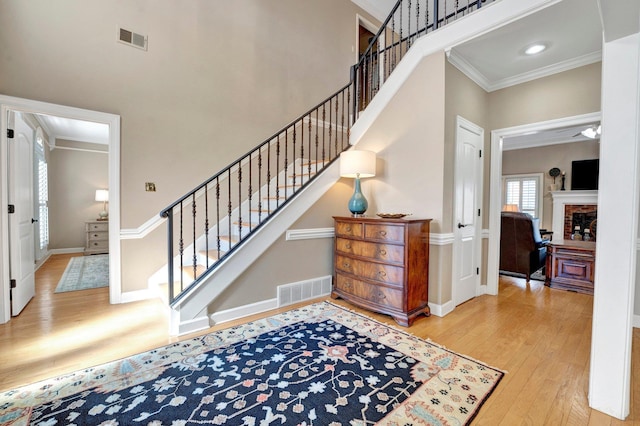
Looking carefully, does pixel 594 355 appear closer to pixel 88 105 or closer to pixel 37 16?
pixel 88 105

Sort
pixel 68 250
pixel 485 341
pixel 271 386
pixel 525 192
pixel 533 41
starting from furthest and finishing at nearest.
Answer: pixel 525 192 < pixel 68 250 < pixel 533 41 < pixel 485 341 < pixel 271 386

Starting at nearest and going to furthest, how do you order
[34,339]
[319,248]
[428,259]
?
1. [34,339]
2. [428,259]
3. [319,248]

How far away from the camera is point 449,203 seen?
10.2ft

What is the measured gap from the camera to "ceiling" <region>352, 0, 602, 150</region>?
2426 millimetres

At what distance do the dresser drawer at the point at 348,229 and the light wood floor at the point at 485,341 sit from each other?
840 mm

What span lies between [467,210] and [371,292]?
1.57 metres

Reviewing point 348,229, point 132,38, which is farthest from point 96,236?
point 348,229

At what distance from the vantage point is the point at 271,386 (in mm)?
1798

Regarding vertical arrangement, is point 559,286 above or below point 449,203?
below

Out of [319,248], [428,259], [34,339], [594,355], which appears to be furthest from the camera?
[319,248]

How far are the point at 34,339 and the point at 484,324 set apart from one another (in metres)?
4.12

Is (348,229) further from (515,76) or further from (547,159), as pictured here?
(547,159)

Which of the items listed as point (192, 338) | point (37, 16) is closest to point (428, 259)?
point (192, 338)

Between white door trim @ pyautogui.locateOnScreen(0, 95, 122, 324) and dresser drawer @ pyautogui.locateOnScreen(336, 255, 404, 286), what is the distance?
263cm
